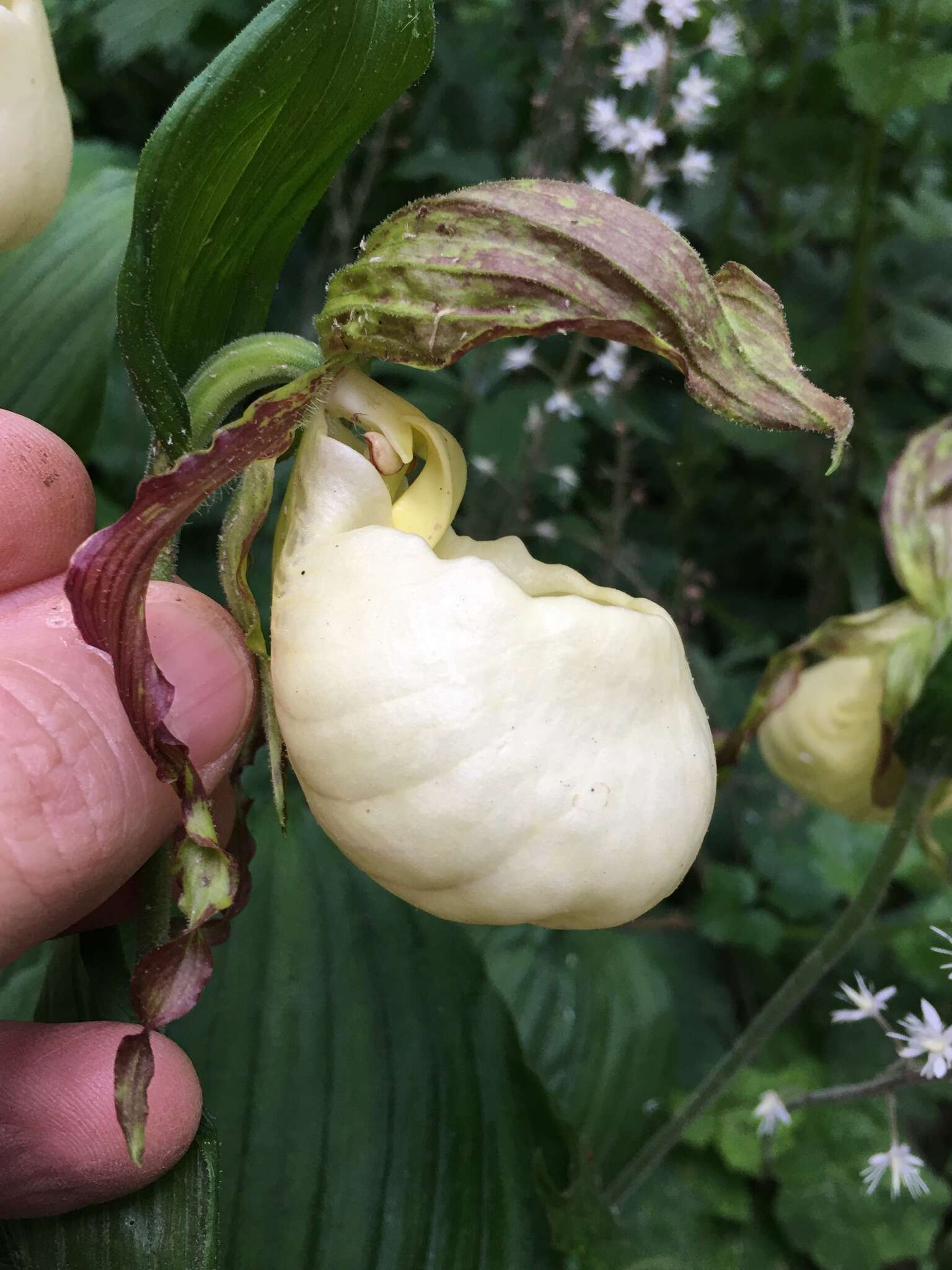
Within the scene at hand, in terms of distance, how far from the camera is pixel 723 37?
3.04 ft

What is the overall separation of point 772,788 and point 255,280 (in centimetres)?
90

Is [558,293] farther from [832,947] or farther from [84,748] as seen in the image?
[832,947]

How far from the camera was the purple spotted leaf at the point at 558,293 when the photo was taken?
0.40 metres

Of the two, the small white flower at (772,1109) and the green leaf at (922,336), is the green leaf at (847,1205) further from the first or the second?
the green leaf at (922,336)

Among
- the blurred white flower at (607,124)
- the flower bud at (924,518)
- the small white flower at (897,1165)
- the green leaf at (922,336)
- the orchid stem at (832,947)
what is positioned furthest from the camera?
the green leaf at (922,336)

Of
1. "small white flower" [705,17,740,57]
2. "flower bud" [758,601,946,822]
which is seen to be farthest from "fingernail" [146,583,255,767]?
"small white flower" [705,17,740,57]

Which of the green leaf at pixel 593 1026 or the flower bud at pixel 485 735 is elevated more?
the flower bud at pixel 485 735

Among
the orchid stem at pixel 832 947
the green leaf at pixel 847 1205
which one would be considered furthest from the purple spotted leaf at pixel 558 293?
the green leaf at pixel 847 1205

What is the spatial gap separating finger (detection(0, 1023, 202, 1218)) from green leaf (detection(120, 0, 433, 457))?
0.28 m

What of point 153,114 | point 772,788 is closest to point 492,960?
point 772,788

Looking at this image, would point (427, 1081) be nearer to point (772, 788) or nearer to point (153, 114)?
point (772, 788)

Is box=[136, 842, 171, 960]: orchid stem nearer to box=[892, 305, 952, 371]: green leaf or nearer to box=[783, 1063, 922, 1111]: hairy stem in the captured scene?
box=[783, 1063, 922, 1111]: hairy stem

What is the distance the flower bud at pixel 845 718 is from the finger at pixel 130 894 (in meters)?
0.45

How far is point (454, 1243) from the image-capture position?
631 millimetres
